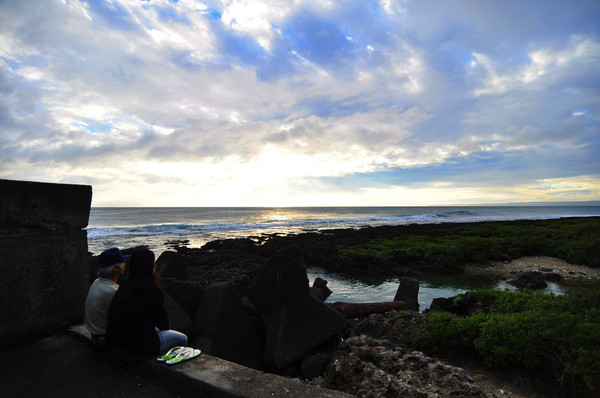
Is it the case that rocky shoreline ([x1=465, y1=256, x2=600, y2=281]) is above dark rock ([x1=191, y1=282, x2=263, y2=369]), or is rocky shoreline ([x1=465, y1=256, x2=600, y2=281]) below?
below

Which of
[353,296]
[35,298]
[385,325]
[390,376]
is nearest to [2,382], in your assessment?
[35,298]

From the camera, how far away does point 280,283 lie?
602 cm

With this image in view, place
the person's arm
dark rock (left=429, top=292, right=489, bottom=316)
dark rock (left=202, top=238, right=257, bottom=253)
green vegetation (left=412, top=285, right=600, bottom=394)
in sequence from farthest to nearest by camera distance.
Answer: dark rock (left=202, top=238, right=257, bottom=253), dark rock (left=429, top=292, right=489, bottom=316), green vegetation (left=412, top=285, right=600, bottom=394), the person's arm

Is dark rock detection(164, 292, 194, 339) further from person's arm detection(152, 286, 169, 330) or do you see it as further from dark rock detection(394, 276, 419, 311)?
dark rock detection(394, 276, 419, 311)

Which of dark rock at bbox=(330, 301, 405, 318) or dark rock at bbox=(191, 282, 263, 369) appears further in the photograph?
dark rock at bbox=(330, 301, 405, 318)

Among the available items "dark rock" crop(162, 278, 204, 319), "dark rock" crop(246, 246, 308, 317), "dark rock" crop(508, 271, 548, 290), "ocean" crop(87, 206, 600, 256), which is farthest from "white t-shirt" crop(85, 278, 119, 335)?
"ocean" crop(87, 206, 600, 256)

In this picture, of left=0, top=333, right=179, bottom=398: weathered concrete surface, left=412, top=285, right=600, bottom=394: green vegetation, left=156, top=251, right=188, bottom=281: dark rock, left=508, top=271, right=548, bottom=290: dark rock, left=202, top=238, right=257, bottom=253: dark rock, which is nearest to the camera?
left=0, top=333, right=179, bottom=398: weathered concrete surface

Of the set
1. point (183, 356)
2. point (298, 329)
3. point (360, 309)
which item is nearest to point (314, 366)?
point (298, 329)

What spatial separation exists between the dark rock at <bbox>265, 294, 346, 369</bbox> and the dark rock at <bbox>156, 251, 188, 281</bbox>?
10.7ft

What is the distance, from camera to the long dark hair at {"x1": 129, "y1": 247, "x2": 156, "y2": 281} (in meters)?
3.23

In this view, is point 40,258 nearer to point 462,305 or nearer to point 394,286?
point 462,305

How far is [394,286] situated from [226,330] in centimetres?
897

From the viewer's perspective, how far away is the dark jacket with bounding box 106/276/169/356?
3207 millimetres

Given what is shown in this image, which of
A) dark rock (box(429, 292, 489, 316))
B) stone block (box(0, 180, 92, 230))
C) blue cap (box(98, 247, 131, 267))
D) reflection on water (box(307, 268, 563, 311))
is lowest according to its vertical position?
reflection on water (box(307, 268, 563, 311))
